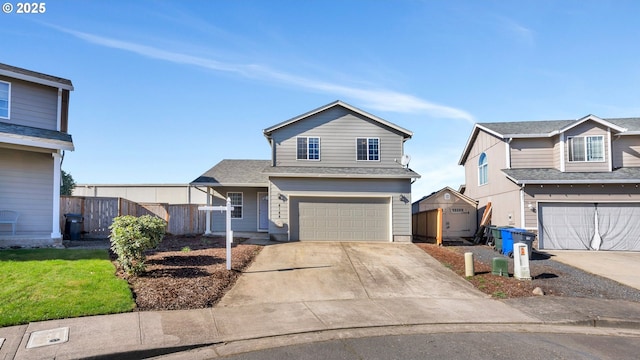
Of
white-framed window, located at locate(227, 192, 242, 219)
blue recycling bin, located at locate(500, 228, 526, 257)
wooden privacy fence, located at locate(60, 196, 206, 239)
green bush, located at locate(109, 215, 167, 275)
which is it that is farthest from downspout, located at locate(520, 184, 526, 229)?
wooden privacy fence, located at locate(60, 196, 206, 239)

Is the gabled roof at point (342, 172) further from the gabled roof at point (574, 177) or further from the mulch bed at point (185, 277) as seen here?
the gabled roof at point (574, 177)

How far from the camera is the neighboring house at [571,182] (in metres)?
17.6

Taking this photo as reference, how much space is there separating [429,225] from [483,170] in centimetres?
569

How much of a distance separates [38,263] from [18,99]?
751cm

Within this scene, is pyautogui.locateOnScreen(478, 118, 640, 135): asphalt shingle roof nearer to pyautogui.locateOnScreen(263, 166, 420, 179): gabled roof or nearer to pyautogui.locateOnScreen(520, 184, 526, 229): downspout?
pyautogui.locateOnScreen(520, 184, 526, 229): downspout

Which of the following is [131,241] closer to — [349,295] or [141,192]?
[349,295]

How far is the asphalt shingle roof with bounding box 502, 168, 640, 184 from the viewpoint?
1734 cm

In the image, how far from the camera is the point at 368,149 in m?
18.7

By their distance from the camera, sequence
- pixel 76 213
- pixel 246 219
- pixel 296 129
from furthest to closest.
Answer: pixel 246 219 < pixel 296 129 < pixel 76 213

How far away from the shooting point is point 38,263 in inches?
381

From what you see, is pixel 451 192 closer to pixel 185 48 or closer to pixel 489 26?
pixel 489 26

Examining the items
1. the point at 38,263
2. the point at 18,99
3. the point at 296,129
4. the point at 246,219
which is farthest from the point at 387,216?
the point at 18,99

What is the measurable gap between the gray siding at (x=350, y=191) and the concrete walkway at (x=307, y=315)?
5.28 m

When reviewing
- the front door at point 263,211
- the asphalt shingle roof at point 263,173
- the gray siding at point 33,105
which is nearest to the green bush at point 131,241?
the gray siding at point 33,105
